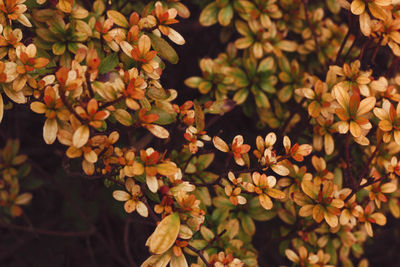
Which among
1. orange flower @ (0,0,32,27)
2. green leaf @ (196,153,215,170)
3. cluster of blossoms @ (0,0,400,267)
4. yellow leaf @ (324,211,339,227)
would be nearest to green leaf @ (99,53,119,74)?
cluster of blossoms @ (0,0,400,267)

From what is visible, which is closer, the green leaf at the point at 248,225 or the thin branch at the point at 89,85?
the thin branch at the point at 89,85

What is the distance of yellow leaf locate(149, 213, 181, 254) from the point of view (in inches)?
45.2

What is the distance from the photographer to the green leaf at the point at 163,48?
4.50ft

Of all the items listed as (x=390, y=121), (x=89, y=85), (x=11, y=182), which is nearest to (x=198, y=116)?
(x=89, y=85)

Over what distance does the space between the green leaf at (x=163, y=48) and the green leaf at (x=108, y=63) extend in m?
0.14

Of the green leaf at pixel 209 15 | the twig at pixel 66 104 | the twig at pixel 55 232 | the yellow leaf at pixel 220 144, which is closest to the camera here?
the twig at pixel 66 104

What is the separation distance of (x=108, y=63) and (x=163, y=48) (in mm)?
186

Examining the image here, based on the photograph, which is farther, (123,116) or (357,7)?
(357,7)

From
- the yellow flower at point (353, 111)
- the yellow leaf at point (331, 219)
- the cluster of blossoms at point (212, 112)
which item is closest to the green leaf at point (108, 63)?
the cluster of blossoms at point (212, 112)

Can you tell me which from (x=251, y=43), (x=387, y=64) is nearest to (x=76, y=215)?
(x=251, y=43)

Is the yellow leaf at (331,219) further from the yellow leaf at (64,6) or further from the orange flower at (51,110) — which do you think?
the yellow leaf at (64,6)

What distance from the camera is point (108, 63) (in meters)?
1.30

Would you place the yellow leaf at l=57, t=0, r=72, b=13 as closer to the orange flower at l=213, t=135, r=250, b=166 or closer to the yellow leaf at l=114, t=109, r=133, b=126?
the yellow leaf at l=114, t=109, r=133, b=126

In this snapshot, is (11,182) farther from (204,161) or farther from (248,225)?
(248,225)
